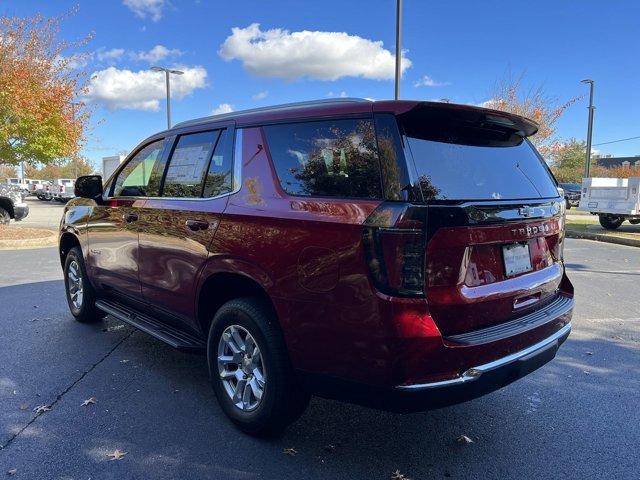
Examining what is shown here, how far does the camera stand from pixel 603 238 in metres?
13.9

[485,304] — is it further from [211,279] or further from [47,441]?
[47,441]

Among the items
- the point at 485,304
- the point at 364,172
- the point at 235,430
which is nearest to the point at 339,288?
the point at 364,172

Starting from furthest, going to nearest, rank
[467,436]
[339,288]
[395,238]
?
[467,436], [339,288], [395,238]

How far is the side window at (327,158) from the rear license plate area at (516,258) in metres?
0.83

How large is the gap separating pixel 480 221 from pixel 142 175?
2.93 m

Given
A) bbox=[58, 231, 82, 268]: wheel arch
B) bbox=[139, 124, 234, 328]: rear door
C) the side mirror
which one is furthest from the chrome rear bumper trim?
bbox=[58, 231, 82, 268]: wheel arch

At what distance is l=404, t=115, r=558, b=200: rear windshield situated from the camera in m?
2.44

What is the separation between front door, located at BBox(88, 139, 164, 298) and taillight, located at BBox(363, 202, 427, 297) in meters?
2.26

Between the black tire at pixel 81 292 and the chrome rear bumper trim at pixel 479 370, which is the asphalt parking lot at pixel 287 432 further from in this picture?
the chrome rear bumper trim at pixel 479 370

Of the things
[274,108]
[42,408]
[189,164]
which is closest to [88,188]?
[189,164]

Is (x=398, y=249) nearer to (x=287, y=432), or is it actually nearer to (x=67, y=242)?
(x=287, y=432)

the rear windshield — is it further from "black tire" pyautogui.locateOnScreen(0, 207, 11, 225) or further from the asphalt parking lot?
"black tire" pyautogui.locateOnScreen(0, 207, 11, 225)

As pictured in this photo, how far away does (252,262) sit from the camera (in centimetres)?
284

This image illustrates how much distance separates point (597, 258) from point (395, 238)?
9.89 meters
